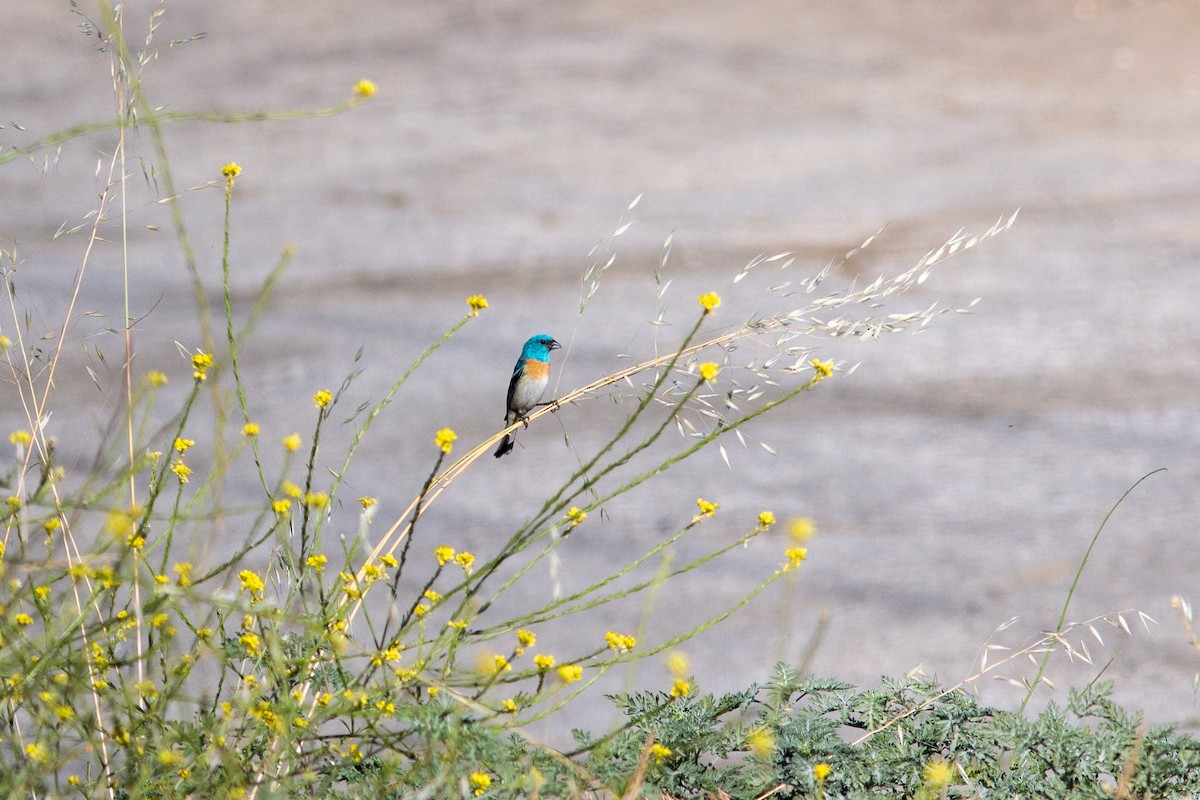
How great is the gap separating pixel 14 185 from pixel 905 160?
4.95 m

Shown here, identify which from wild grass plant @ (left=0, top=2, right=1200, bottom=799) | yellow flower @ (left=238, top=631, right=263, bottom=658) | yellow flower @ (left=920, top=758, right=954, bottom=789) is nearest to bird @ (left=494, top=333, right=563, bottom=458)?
wild grass plant @ (left=0, top=2, right=1200, bottom=799)

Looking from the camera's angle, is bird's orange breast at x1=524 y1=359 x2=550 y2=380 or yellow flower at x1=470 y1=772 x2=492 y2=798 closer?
yellow flower at x1=470 y1=772 x2=492 y2=798

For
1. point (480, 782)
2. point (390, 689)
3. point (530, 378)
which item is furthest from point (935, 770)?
point (530, 378)

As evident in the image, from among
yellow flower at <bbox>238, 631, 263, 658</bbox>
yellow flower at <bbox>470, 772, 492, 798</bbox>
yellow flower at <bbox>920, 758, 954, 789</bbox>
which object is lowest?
yellow flower at <bbox>920, 758, 954, 789</bbox>

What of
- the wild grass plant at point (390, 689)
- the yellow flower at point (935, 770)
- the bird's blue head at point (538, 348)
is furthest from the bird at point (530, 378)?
the yellow flower at point (935, 770)

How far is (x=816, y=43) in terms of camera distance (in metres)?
8.29

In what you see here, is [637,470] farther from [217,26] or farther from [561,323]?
[217,26]

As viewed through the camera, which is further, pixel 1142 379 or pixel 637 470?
pixel 1142 379

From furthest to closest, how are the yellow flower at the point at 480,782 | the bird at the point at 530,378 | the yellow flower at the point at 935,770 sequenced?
the bird at the point at 530,378 < the yellow flower at the point at 935,770 < the yellow flower at the point at 480,782

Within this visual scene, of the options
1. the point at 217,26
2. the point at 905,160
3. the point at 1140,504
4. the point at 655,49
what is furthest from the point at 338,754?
the point at 217,26

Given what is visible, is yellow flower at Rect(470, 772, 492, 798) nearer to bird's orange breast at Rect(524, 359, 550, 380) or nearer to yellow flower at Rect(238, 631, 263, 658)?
yellow flower at Rect(238, 631, 263, 658)

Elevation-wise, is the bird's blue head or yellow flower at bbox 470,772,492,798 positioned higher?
yellow flower at bbox 470,772,492,798

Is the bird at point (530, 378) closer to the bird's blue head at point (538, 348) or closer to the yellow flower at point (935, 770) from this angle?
the bird's blue head at point (538, 348)

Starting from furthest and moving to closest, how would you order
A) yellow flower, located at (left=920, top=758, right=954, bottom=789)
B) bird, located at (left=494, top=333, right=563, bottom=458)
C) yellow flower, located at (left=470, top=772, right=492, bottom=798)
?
bird, located at (left=494, top=333, right=563, bottom=458) < yellow flower, located at (left=920, top=758, right=954, bottom=789) < yellow flower, located at (left=470, top=772, right=492, bottom=798)
